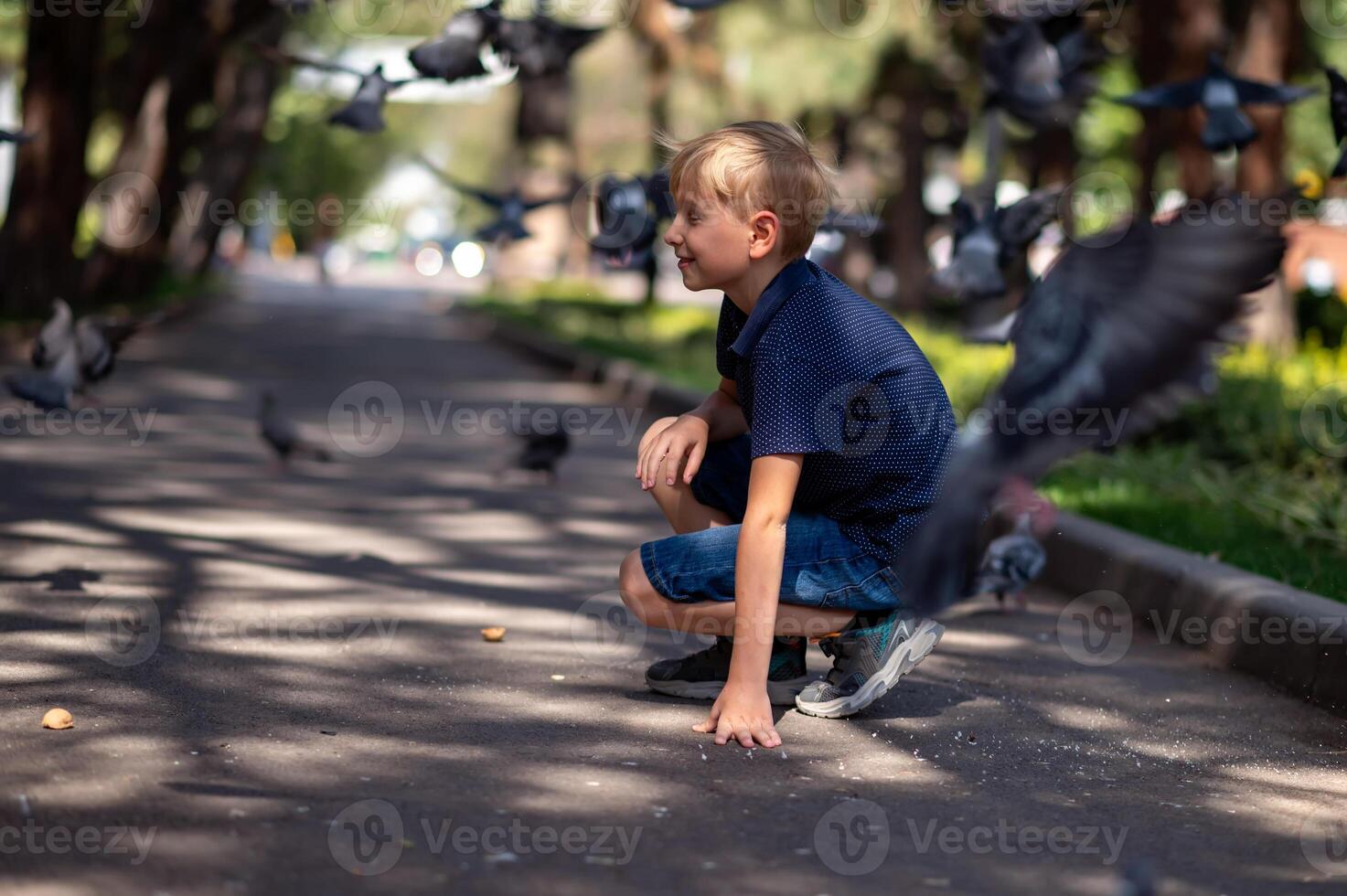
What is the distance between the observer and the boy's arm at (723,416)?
14.3 ft

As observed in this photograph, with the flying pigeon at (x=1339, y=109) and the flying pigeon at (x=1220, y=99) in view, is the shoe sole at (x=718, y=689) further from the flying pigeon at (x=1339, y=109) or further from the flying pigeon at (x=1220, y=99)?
the flying pigeon at (x=1220, y=99)

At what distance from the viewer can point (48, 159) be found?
17281 millimetres

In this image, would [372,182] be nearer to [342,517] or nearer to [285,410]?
[285,410]

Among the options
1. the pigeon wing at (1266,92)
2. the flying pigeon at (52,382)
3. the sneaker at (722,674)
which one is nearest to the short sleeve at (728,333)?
the sneaker at (722,674)

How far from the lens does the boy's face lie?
4.00 m

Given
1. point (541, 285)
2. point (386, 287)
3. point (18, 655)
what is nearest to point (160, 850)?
point (18, 655)

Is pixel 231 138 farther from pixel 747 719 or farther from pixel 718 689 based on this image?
pixel 747 719

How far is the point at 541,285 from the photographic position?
34.7 m

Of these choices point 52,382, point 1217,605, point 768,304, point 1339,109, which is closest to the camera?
point 768,304

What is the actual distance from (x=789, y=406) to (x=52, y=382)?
4.25 meters

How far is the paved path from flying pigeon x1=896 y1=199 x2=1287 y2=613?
0.59 meters

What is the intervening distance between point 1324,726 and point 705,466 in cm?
178

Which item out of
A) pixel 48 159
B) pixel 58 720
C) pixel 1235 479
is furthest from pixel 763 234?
pixel 48 159

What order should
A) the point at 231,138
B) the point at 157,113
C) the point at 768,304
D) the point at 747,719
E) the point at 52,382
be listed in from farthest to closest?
the point at 231,138 < the point at 157,113 < the point at 52,382 < the point at 768,304 < the point at 747,719
